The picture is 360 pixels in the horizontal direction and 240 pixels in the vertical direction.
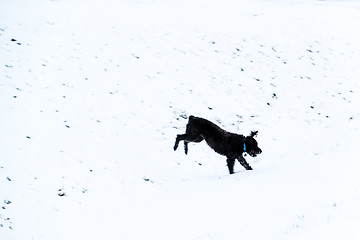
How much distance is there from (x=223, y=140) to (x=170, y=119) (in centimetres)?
313

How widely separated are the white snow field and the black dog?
0.52 m

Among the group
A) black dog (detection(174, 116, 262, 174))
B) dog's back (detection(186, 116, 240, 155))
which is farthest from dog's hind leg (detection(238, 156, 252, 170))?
dog's back (detection(186, 116, 240, 155))

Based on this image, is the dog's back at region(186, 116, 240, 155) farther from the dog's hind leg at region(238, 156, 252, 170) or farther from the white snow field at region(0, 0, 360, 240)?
the white snow field at region(0, 0, 360, 240)

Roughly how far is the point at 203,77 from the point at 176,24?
18.6 feet

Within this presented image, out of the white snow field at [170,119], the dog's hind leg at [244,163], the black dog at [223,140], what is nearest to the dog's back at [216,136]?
the black dog at [223,140]

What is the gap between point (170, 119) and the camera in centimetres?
1332

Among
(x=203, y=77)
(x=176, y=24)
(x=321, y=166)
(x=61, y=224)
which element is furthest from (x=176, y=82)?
(x=61, y=224)

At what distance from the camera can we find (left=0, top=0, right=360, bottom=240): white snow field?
7.98 metres

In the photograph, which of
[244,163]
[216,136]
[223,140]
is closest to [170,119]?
[216,136]

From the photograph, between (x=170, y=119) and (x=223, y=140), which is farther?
(x=170, y=119)

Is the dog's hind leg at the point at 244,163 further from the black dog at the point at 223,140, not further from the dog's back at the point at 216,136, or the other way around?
the dog's back at the point at 216,136

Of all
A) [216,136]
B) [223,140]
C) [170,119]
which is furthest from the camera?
[170,119]

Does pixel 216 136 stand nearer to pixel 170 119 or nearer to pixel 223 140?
pixel 223 140

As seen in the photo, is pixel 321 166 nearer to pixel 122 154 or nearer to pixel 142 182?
pixel 142 182
